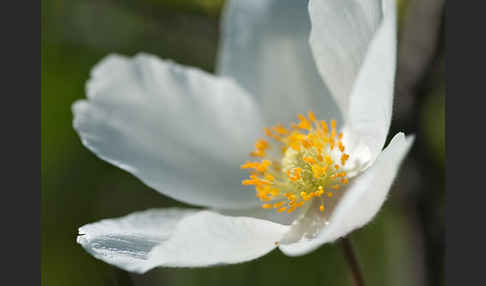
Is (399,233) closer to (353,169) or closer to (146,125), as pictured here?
(353,169)

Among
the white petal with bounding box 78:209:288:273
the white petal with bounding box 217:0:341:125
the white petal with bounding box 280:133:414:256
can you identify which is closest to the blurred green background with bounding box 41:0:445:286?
the white petal with bounding box 217:0:341:125

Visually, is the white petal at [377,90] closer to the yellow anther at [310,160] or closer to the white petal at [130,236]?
the yellow anther at [310,160]

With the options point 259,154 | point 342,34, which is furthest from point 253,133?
point 342,34

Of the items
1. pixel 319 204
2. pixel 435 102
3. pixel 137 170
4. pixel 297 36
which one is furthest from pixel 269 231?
pixel 435 102

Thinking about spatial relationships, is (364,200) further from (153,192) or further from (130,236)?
(153,192)

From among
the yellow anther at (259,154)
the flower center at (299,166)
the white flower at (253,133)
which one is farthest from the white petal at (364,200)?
the yellow anther at (259,154)

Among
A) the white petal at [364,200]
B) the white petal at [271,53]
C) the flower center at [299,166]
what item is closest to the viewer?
the white petal at [364,200]
